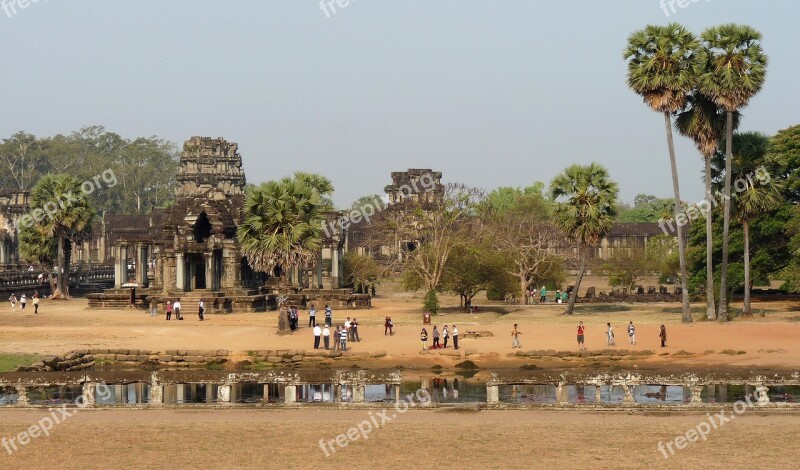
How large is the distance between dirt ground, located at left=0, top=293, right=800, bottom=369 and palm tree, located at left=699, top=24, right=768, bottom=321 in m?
10.3

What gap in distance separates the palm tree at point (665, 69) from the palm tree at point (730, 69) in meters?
0.82

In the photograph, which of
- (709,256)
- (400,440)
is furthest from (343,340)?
(400,440)

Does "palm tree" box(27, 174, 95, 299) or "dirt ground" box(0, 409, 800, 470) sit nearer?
"dirt ground" box(0, 409, 800, 470)

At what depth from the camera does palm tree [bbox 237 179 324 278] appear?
5394cm

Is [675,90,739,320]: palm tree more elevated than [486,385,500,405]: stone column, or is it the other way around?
[675,90,739,320]: palm tree

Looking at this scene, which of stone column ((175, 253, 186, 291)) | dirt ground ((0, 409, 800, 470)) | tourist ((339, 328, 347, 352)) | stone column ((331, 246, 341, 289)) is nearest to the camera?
dirt ground ((0, 409, 800, 470))

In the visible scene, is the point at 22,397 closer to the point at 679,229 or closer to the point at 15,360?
the point at 15,360

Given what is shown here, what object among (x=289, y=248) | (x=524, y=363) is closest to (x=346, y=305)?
(x=289, y=248)

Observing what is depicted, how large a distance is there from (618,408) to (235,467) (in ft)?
37.2

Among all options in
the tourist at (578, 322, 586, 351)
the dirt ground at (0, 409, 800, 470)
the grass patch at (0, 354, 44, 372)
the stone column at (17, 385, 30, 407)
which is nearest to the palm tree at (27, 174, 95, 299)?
the grass patch at (0, 354, 44, 372)

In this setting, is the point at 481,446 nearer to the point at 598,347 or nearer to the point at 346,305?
the point at 598,347

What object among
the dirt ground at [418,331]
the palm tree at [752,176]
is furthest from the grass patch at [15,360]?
the palm tree at [752,176]

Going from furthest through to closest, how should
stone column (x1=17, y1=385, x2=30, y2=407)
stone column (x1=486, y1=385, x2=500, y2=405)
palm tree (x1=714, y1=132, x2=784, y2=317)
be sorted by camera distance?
1. palm tree (x1=714, y1=132, x2=784, y2=317)
2. stone column (x1=486, y1=385, x2=500, y2=405)
3. stone column (x1=17, y1=385, x2=30, y2=407)

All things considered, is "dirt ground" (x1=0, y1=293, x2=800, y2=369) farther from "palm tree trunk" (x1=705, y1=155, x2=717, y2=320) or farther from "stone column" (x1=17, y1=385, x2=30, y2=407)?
"stone column" (x1=17, y1=385, x2=30, y2=407)
